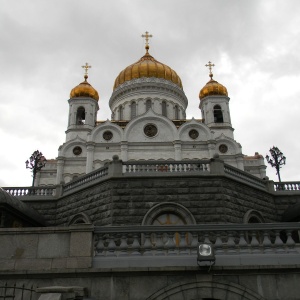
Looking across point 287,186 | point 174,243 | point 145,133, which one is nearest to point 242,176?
point 287,186

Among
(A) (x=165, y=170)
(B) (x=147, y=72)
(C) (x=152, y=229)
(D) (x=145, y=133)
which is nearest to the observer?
(C) (x=152, y=229)

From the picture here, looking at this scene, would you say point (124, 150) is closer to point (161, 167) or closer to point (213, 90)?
point (213, 90)

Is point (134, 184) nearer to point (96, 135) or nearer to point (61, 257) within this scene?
point (61, 257)

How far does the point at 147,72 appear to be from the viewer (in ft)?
143

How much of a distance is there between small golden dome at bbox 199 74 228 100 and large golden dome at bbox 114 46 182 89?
10.8 feet

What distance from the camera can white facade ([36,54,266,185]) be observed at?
35.9 metres

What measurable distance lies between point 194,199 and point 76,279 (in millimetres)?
8252

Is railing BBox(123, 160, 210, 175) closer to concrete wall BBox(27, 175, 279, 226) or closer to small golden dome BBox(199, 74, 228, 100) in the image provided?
concrete wall BBox(27, 175, 279, 226)

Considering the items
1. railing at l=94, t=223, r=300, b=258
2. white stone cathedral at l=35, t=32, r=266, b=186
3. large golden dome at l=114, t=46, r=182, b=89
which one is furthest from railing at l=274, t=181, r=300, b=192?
large golden dome at l=114, t=46, r=182, b=89

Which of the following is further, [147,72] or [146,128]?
[147,72]

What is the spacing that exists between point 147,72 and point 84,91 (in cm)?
756

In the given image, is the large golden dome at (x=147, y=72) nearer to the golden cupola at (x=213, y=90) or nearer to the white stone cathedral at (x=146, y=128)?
the white stone cathedral at (x=146, y=128)

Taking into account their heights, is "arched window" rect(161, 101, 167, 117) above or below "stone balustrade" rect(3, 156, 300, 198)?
above

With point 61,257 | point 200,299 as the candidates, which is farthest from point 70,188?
point 200,299
